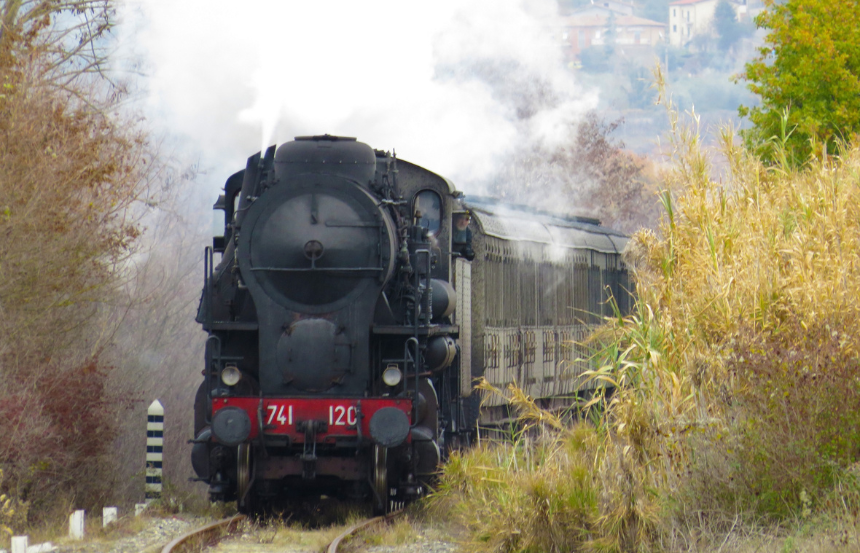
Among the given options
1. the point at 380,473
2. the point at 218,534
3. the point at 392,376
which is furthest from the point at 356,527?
the point at 392,376

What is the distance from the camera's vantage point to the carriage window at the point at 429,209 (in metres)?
9.62

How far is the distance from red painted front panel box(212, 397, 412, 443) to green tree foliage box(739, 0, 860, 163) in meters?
12.1

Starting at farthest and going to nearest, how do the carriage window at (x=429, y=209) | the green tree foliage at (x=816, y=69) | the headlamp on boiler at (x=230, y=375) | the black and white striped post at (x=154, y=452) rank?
1. the green tree foliage at (x=816, y=69)
2. the black and white striped post at (x=154, y=452)
3. the carriage window at (x=429, y=209)
4. the headlamp on boiler at (x=230, y=375)

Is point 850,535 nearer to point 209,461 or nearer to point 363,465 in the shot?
point 363,465

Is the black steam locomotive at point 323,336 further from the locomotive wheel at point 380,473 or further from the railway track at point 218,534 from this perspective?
the railway track at point 218,534

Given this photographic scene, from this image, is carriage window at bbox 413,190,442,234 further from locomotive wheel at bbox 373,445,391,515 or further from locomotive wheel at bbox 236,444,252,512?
locomotive wheel at bbox 236,444,252,512

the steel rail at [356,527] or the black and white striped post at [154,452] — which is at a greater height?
the black and white striped post at [154,452]

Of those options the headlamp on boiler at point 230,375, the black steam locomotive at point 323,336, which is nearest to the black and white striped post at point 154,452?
the black steam locomotive at point 323,336

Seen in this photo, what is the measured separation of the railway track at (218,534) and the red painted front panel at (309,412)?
78 centimetres

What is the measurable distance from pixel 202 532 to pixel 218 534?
0.82 ft

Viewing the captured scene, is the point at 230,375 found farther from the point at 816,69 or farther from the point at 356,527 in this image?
the point at 816,69

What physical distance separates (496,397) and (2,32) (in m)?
7.10

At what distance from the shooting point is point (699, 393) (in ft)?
21.6

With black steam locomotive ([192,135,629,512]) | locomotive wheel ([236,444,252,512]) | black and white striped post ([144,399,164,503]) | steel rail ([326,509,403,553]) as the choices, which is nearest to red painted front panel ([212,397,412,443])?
black steam locomotive ([192,135,629,512])
